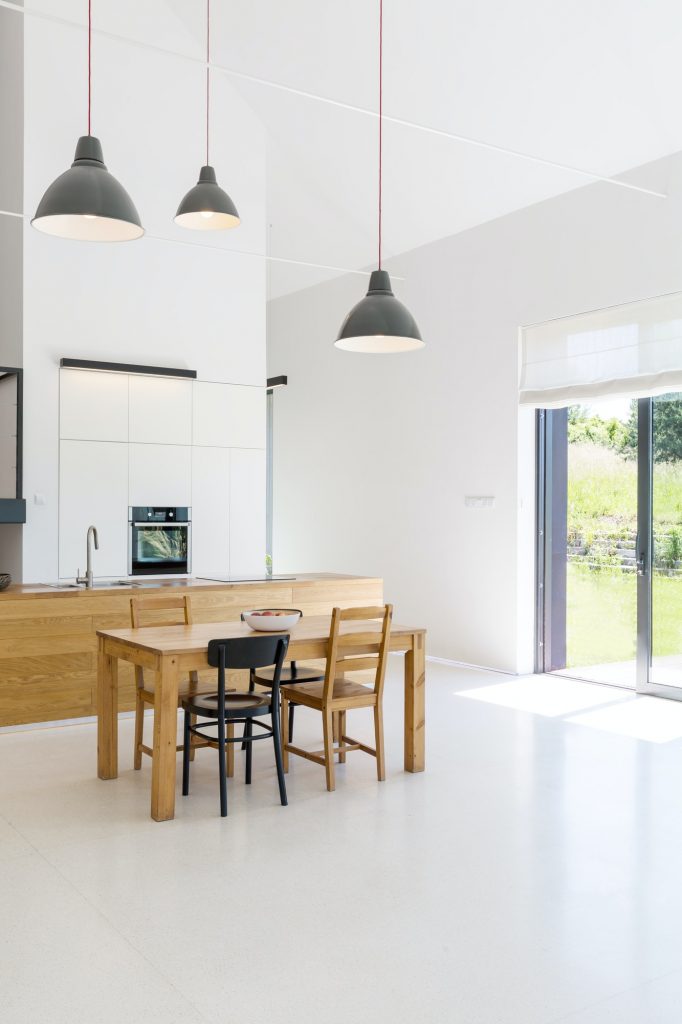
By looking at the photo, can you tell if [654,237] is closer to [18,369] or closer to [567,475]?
[567,475]

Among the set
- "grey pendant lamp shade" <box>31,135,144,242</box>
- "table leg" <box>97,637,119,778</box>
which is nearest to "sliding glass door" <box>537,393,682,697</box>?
"table leg" <box>97,637,119,778</box>

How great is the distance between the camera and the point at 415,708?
4.55 m

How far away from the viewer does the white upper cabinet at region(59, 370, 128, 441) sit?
280 inches

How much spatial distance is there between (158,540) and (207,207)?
348 cm

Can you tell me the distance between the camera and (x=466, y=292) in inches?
316

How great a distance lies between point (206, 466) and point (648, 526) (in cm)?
364

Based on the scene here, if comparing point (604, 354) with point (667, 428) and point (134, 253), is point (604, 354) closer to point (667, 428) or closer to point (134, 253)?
point (667, 428)

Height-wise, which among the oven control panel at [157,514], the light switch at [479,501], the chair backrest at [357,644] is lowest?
the chair backrest at [357,644]

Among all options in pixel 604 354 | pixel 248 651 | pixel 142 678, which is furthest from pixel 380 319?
pixel 604 354

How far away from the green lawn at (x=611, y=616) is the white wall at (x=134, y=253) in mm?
2871

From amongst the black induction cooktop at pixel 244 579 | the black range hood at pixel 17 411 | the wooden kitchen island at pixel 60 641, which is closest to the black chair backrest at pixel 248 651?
the wooden kitchen island at pixel 60 641

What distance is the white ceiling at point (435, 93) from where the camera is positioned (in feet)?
19.6

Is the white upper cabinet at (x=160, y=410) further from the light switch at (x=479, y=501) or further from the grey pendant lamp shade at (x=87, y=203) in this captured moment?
the grey pendant lamp shade at (x=87, y=203)

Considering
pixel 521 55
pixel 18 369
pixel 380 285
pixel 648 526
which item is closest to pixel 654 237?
pixel 521 55
